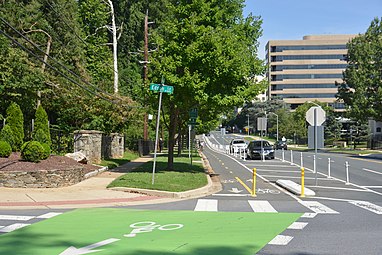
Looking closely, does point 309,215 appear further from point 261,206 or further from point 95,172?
point 95,172

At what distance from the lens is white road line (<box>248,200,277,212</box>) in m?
12.4

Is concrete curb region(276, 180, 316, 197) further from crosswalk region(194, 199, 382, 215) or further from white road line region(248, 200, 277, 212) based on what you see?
white road line region(248, 200, 277, 212)

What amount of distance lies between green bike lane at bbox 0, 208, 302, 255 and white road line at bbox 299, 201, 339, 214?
1.08 m

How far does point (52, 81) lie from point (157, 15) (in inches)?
902

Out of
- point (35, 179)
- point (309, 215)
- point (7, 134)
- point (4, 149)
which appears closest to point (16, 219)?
point (35, 179)

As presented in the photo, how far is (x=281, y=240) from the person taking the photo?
841cm

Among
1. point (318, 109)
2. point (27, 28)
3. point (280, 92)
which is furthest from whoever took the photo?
point (280, 92)

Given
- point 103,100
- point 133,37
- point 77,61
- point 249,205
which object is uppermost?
point 133,37

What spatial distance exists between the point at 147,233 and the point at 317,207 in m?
5.66

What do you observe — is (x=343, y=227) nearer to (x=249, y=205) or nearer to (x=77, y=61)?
(x=249, y=205)

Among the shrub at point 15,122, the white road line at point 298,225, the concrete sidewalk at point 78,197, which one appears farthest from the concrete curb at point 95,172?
the white road line at point 298,225

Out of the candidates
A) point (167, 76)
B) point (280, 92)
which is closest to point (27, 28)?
point (167, 76)

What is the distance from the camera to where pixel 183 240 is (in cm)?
848

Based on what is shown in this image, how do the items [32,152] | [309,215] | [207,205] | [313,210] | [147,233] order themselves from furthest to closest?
[32,152]
[207,205]
[313,210]
[309,215]
[147,233]
